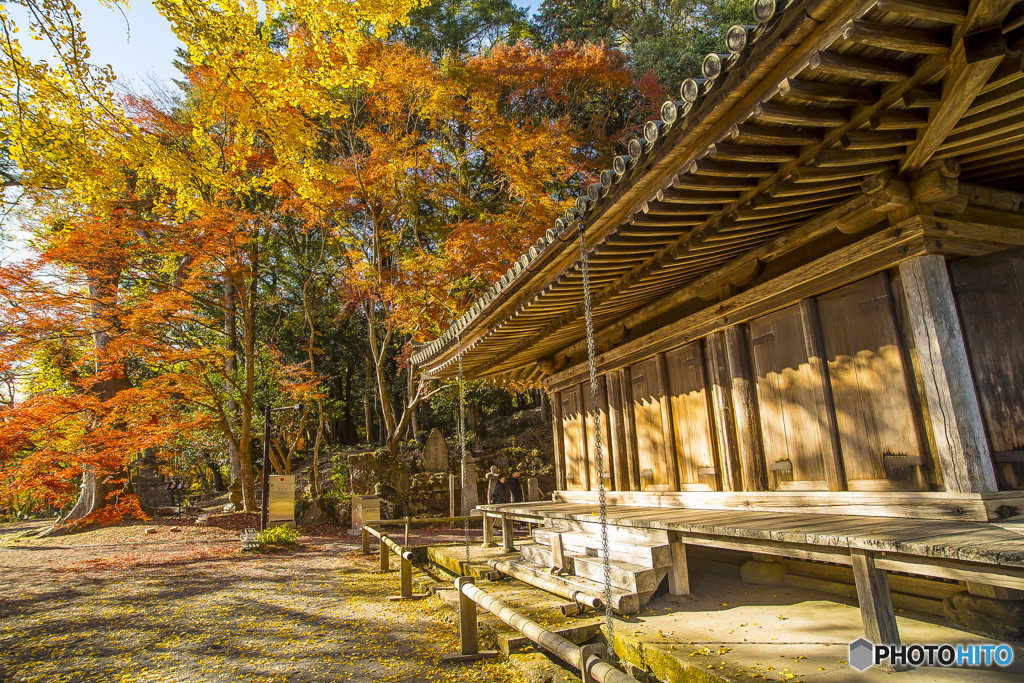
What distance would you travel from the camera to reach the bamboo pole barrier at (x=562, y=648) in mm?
2488

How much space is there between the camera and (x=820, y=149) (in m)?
3.29

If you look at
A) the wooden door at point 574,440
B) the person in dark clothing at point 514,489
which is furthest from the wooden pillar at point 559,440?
the person in dark clothing at point 514,489

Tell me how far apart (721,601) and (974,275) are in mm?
3278

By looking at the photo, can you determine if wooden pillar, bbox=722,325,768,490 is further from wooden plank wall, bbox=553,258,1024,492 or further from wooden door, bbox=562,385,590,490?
wooden door, bbox=562,385,590,490

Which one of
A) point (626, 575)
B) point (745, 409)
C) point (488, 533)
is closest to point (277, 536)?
point (488, 533)

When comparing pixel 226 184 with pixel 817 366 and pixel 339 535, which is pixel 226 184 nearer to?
pixel 339 535

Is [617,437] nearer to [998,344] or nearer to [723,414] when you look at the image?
[723,414]

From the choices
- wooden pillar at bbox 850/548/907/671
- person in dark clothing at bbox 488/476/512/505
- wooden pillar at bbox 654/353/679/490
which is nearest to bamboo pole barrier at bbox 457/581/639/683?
wooden pillar at bbox 850/548/907/671

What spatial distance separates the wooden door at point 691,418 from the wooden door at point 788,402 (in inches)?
30.3

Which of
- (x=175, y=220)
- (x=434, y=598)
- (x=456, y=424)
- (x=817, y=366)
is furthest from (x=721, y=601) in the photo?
(x=456, y=424)

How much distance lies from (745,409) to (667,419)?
4.40ft

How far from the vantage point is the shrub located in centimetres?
1291

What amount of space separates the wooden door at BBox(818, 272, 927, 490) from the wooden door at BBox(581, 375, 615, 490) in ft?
11.9

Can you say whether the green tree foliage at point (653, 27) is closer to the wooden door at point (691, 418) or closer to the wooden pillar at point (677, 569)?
the wooden door at point (691, 418)
